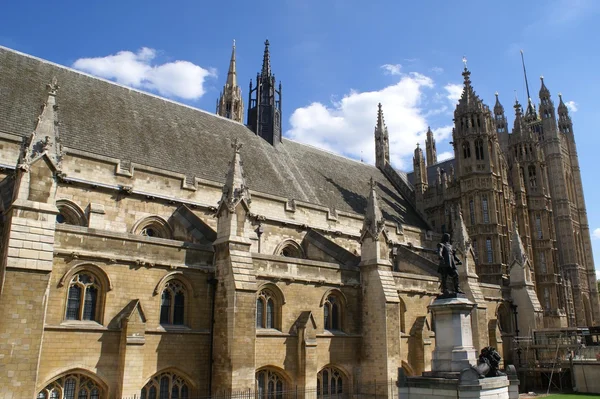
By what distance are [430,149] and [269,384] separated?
144 feet

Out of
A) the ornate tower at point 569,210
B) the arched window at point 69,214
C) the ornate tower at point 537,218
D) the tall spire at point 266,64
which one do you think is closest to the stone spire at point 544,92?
the ornate tower at point 569,210

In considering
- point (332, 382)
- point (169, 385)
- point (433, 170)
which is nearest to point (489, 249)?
point (433, 170)

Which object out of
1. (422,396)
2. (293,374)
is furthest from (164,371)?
(422,396)

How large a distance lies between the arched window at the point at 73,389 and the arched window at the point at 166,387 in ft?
5.12

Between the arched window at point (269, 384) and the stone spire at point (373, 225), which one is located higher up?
the stone spire at point (373, 225)

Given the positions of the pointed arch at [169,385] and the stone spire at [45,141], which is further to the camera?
the pointed arch at [169,385]

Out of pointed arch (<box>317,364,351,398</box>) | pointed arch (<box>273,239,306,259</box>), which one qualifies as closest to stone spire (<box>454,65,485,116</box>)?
pointed arch (<box>273,239,306,259</box>)

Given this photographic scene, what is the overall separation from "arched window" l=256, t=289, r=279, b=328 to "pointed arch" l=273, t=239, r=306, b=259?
552cm

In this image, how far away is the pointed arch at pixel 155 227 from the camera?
23469 millimetres

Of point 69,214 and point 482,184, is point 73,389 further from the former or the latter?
point 482,184

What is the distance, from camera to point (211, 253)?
21.2 meters

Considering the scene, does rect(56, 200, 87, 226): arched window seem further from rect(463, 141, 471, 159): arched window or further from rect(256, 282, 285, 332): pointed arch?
rect(463, 141, 471, 159): arched window

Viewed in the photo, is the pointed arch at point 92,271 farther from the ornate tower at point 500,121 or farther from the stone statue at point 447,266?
the ornate tower at point 500,121

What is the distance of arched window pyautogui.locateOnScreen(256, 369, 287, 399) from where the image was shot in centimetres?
2125
